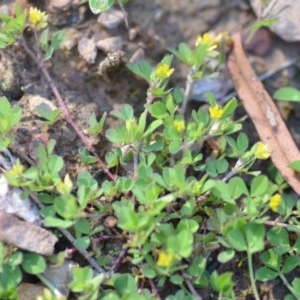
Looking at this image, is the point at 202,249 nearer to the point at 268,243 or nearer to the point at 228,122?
the point at 268,243

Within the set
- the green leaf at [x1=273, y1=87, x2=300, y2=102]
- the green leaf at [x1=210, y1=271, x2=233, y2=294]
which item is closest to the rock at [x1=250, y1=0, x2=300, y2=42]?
the green leaf at [x1=273, y1=87, x2=300, y2=102]

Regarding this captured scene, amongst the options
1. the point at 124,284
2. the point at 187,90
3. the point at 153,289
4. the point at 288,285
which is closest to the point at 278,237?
the point at 288,285

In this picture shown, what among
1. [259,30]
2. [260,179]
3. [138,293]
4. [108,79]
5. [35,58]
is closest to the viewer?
[138,293]

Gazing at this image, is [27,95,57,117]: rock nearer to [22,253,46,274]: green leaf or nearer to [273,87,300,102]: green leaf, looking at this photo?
[22,253,46,274]: green leaf

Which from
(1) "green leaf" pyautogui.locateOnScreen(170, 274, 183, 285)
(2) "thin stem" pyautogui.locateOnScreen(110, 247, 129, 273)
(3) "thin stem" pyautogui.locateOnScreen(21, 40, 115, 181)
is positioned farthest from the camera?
(3) "thin stem" pyautogui.locateOnScreen(21, 40, 115, 181)

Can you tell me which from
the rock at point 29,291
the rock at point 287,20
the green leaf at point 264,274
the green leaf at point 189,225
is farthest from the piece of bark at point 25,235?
the rock at point 287,20

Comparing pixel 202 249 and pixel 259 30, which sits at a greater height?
pixel 259 30

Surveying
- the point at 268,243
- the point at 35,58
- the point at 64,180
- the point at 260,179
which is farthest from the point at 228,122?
the point at 35,58
